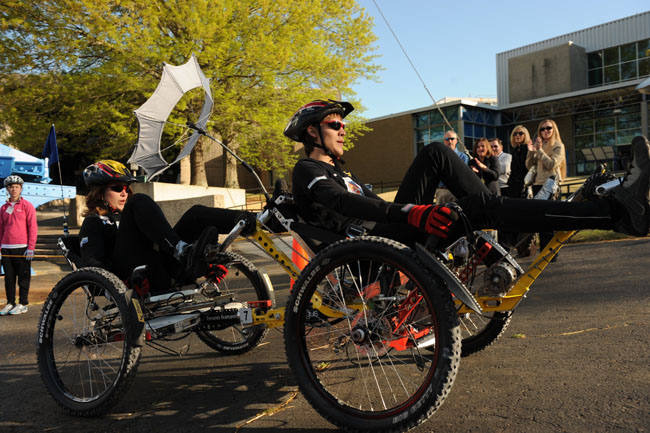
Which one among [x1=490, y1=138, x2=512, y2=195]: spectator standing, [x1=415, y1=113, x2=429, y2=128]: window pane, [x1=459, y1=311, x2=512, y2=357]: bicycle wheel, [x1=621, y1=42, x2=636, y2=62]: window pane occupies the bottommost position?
[x1=459, y1=311, x2=512, y2=357]: bicycle wheel

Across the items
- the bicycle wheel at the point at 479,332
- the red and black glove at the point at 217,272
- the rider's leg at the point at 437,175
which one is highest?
the rider's leg at the point at 437,175

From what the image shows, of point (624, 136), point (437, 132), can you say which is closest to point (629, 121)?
point (624, 136)

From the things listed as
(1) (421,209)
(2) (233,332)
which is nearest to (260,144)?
(2) (233,332)

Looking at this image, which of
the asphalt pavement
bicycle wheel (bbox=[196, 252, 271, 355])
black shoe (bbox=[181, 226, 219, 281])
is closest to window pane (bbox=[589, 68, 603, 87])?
the asphalt pavement

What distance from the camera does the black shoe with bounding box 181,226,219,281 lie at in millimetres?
3430

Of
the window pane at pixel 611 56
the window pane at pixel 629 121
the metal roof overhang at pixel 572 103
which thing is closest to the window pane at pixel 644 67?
the window pane at pixel 611 56

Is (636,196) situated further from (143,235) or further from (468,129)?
(468,129)

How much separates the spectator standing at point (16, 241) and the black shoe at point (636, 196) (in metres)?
7.52

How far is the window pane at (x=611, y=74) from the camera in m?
35.2

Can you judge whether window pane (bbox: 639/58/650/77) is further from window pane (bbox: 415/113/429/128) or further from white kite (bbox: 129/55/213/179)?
white kite (bbox: 129/55/213/179)

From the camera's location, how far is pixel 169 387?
346cm

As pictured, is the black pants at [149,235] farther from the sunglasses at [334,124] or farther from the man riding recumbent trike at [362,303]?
the sunglasses at [334,124]

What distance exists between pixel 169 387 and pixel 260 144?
2071cm

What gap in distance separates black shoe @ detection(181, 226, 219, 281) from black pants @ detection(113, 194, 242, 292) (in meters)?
0.17
